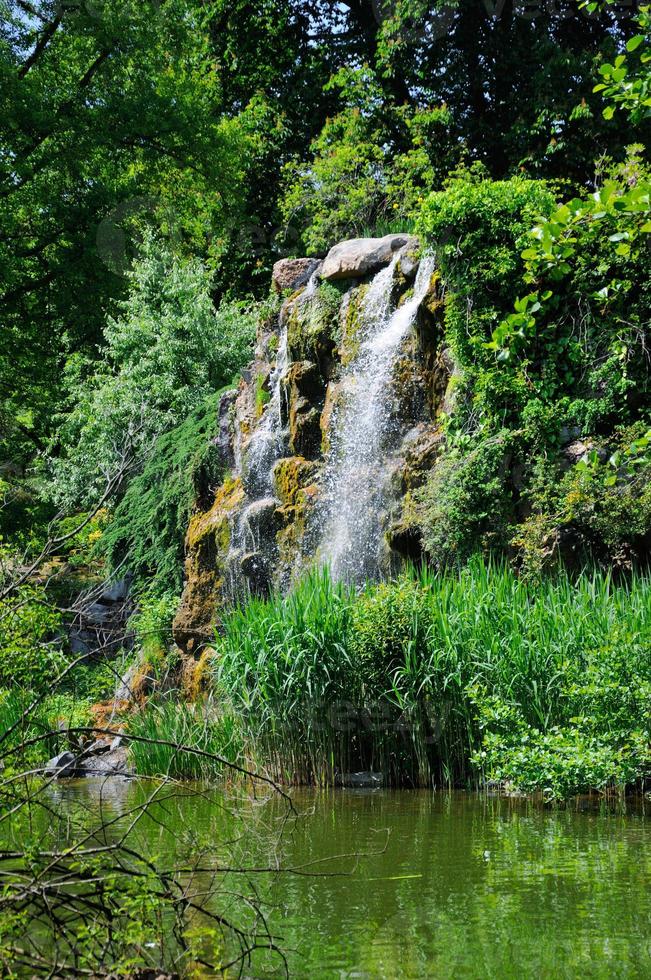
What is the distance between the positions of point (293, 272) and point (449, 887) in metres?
10.2

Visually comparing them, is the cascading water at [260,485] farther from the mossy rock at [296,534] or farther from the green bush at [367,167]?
the green bush at [367,167]

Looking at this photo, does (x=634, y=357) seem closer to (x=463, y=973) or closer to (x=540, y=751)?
(x=540, y=751)

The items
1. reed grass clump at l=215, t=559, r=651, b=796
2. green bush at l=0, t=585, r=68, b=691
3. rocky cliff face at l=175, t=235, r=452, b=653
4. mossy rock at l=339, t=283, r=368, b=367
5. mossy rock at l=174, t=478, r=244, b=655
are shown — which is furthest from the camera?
mossy rock at l=174, t=478, r=244, b=655

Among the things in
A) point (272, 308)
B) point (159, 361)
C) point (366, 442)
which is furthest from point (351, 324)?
point (159, 361)

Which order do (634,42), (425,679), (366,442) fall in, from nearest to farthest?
(634,42) → (425,679) → (366,442)

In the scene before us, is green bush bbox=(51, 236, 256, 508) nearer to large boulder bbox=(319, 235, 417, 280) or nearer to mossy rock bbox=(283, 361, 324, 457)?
mossy rock bbox=(283, 361, 324, 457)

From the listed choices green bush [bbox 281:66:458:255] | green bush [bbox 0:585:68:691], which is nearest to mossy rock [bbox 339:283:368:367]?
green bush [bbox 281:66:458:255]

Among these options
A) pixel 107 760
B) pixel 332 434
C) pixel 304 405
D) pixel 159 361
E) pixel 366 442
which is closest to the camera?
→ pixel 107 760

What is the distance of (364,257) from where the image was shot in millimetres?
11891

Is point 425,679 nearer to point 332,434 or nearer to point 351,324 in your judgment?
point 332,434

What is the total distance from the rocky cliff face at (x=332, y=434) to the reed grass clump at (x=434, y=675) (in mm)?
2278

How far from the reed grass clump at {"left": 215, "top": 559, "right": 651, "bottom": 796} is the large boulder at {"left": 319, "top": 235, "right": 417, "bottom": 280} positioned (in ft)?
16.5

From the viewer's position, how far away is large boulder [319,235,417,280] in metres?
11.8

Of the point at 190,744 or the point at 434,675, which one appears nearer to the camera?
the point at 434,675
